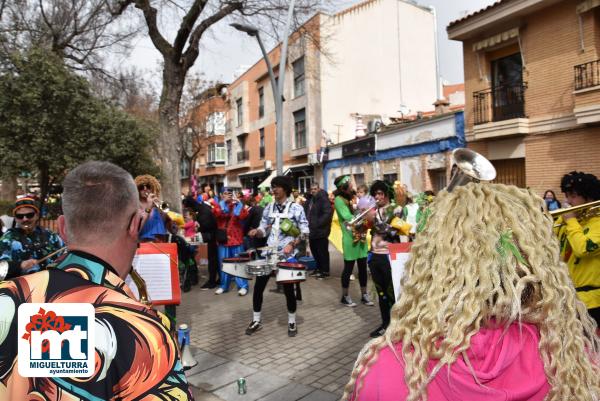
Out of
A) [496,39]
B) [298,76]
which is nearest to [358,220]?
[496,39]

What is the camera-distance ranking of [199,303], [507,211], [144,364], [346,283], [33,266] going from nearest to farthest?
[144,364]
[507,211]
[33,266]
[346,283]
[199,303]

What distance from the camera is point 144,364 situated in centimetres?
106

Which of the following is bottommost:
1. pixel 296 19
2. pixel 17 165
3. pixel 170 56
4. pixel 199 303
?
pixel 199 303

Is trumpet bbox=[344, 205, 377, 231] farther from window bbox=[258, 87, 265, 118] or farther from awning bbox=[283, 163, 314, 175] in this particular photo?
window bbox=[258, 87, 265, 118]

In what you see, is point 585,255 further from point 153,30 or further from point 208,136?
point 208,136

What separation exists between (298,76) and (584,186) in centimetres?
2322

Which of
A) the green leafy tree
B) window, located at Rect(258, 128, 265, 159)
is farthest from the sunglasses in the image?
window, located at Rect(258, 128, 265, 159)

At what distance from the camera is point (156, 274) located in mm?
3887

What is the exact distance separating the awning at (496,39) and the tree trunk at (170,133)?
9.67m

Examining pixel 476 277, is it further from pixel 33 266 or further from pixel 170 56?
pixel 170 56

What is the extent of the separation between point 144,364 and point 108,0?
1504cm

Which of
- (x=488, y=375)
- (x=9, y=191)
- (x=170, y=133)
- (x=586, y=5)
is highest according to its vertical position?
(x=586, y=5)

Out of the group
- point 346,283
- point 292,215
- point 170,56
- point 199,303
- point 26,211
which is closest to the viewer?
point 26,211

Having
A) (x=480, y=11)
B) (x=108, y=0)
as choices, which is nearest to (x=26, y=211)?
(x=108, y=0)
